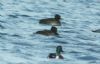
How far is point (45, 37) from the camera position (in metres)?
32.6

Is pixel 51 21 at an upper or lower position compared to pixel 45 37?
lower

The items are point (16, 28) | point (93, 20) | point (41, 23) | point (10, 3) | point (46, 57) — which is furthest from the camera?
point (10, 3)

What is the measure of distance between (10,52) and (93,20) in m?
14.2

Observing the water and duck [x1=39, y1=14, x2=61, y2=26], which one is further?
duck [x1=39, y1=14, x2=61, y2=26]

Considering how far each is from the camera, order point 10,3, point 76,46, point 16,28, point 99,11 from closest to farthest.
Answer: point 76,46
point 16,28
point 99,11
point 10,3

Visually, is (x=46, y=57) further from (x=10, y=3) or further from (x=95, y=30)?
(x=10, y=3)

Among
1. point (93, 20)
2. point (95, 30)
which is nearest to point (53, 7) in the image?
point (93, 20)

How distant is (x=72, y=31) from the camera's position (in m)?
35.2

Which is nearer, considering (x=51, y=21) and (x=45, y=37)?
(x=45, y=37)

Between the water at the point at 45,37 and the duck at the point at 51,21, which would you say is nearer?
the water at the point at 45,37

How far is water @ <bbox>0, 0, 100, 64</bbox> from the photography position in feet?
89.4

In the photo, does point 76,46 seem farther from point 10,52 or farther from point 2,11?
point 2,11

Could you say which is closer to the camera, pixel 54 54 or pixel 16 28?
pixel 54 54

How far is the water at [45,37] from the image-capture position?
27.3 m
